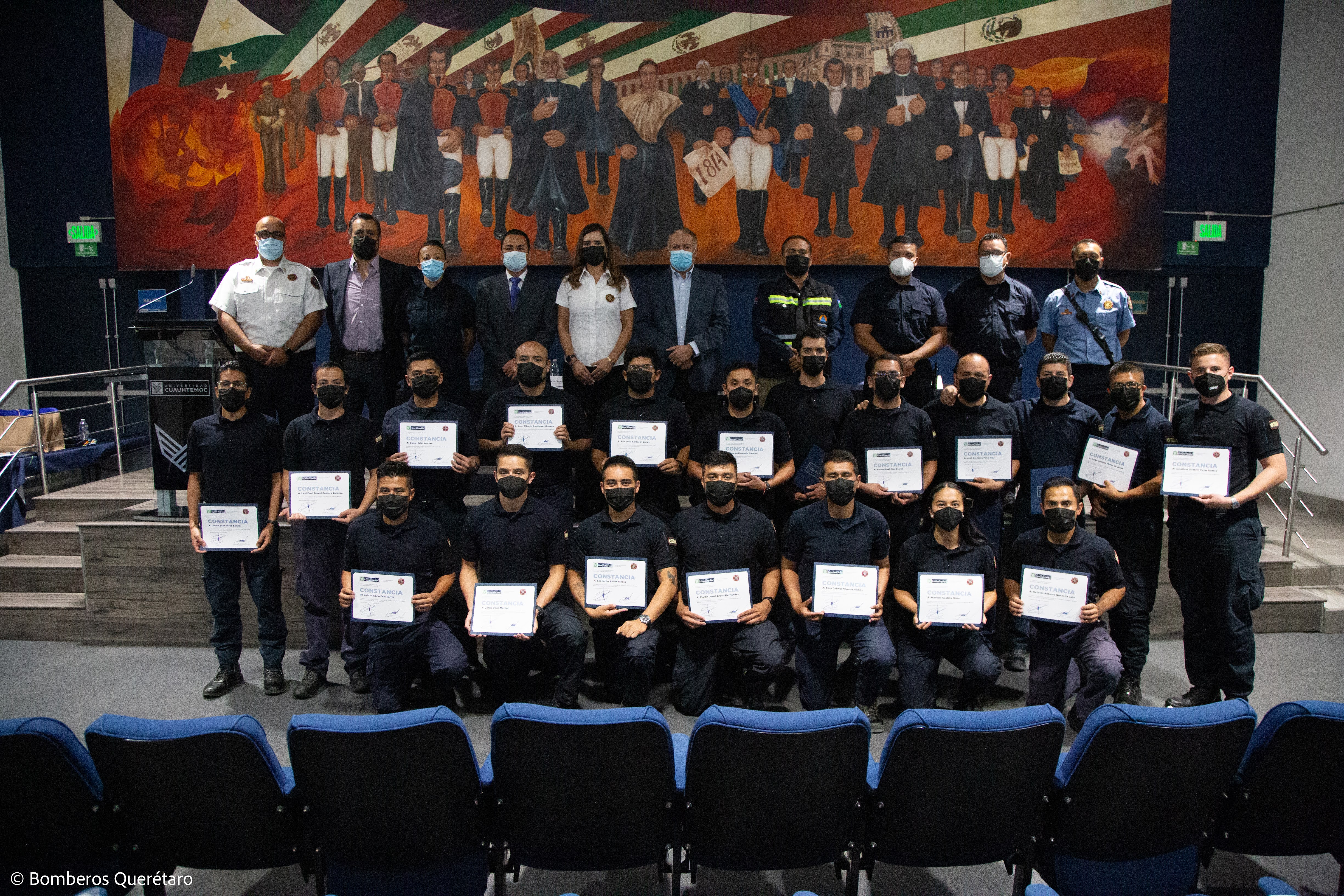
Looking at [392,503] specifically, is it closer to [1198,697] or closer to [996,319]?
[996,319]

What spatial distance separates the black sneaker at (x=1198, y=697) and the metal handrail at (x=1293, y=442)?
1531 mm

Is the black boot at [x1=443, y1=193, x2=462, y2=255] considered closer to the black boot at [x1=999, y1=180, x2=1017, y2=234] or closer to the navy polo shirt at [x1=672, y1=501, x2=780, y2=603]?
the navy polo shirt at [x1=672, y1=501, x2=780, y2=603]

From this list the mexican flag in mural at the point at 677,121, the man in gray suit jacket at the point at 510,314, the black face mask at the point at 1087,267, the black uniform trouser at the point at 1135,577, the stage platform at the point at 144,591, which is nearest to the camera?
the black uniform trouser at the point at 1135,577

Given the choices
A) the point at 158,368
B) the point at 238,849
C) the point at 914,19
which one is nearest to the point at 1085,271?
the point at 914,19

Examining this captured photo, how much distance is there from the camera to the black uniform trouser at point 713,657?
4426mm

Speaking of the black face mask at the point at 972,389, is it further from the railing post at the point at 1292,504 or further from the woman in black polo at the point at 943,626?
the railing post at the point at 1292,504

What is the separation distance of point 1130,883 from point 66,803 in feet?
10.8

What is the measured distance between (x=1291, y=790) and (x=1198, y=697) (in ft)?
7.03

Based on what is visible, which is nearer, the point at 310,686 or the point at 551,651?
the point at 551,651

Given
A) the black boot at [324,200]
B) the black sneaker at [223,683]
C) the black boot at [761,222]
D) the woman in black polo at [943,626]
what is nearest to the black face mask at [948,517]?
the woman in black polo at [943,626]

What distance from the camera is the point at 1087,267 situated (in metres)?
5.41

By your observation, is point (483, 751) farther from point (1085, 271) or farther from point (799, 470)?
point (1085, 271)

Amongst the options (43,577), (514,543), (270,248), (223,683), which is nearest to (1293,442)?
(514,543)

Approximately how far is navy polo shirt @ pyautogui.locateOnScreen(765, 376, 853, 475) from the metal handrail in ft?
5.68
